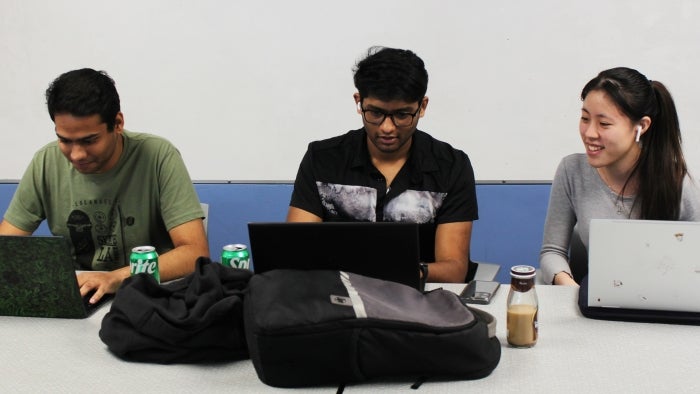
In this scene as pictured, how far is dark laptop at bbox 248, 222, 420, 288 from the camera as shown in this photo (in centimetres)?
162

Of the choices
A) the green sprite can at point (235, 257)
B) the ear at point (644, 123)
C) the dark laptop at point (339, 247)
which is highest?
the ear at point (644, 123)

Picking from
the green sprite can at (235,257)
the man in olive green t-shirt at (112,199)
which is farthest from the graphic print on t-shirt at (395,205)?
the green sprite can at (235,257)

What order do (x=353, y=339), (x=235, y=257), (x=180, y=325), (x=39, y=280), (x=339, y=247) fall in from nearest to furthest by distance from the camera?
(x=353, y=339)
(x=180, y=325)
(x=339, y=247)
(x=39, y=280)
(x=235, y=257)

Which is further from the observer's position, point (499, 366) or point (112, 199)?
point (112, 199)

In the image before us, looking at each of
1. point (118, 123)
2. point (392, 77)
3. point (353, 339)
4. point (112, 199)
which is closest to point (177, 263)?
point (112, 199)

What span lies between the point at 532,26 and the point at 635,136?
876mm

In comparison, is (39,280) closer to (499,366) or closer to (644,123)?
(499,366)

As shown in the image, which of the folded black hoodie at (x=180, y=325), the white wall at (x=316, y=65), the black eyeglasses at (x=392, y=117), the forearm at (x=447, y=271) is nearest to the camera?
the folded black hoodie at (x=180, y=325)

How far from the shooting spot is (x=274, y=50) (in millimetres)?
3117

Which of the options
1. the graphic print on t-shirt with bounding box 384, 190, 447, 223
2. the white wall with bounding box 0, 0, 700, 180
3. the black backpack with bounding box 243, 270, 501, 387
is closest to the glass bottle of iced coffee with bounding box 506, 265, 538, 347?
the black backpack with bounding box 243, 270, 501, 387

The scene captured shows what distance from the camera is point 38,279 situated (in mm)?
1731

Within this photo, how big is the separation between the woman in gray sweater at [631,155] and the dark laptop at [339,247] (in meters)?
0.72

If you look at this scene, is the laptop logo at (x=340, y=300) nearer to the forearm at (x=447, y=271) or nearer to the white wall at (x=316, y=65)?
the forearm at (x=447, y=271)

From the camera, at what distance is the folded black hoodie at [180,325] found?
151 cm
